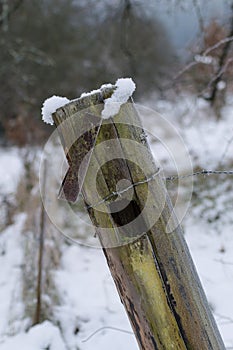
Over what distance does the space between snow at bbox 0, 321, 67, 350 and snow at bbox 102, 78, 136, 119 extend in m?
1.83

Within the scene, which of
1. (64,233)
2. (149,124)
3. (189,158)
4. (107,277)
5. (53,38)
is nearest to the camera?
(107,277)

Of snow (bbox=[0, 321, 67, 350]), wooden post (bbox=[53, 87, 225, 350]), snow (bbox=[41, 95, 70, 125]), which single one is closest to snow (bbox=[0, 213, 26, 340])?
snow (bbox=[0, 321, 67, 350])

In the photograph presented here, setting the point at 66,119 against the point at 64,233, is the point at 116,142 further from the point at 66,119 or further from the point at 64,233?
the point at 64,233

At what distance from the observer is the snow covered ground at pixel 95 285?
2.48m

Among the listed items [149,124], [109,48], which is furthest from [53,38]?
[149,124]

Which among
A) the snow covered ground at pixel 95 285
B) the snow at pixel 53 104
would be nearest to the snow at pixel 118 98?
the snow at pixel 53 104

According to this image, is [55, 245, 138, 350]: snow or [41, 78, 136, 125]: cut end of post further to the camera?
[55, 245, 138, 350]: snow

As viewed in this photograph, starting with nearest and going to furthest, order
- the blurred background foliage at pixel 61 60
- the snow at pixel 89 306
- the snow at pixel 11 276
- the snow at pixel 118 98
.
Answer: the snow at pixel 118 98 < the snow at pixel 89 306 < the snow at pixel 11 276 < the blurred background foliage at pixel 61 60

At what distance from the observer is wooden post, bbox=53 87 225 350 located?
123cm

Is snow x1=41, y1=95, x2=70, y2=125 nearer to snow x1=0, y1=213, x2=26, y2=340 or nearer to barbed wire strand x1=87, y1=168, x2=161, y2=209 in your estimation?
barbed wire strand x1=87, y1=168, x2=161, y2=209

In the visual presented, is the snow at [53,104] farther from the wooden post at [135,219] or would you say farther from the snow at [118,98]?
the snow at [118,98]

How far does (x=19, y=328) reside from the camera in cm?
267

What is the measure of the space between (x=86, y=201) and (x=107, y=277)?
211cm

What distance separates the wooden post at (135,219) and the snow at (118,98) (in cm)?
2
